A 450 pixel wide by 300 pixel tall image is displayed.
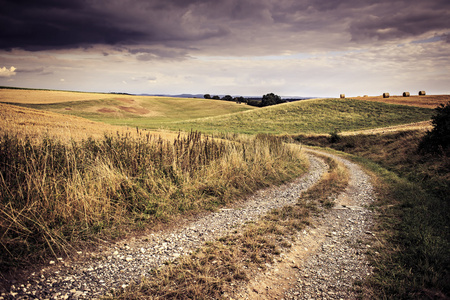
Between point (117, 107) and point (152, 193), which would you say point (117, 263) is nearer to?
point (152, 193)

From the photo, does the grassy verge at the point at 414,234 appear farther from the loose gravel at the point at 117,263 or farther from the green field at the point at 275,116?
the green field at the point at 275,116

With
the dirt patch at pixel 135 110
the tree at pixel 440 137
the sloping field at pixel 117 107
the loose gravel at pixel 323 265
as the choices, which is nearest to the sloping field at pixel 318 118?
the sloping field at pixel 117 107

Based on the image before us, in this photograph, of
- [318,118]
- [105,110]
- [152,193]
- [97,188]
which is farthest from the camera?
[105,110]

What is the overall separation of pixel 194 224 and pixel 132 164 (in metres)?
3.48

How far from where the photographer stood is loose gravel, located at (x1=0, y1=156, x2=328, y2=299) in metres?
3.73

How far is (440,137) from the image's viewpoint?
15.5 meters

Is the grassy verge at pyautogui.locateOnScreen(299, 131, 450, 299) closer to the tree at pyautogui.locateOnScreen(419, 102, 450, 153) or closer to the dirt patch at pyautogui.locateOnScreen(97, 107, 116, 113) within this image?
the tree at pyautogui.locateOnScreen(419, 102, 450, 153)

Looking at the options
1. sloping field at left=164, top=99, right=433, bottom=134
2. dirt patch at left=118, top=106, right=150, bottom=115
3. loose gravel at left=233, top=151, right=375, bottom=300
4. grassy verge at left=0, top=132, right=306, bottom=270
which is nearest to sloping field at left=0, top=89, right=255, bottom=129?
dirt patch at left=118, top=106, right=150, bottom=115

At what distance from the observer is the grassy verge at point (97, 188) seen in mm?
4887

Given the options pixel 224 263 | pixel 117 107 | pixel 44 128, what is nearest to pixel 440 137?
pixel 224 263

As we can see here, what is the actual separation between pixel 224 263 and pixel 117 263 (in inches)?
80.3

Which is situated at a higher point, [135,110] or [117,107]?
[117,107]

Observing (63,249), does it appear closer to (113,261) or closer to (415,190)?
(113,261)

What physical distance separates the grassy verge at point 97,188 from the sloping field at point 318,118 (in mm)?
30350
